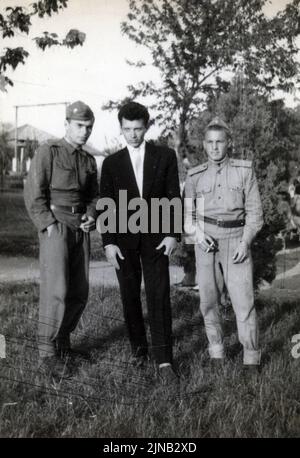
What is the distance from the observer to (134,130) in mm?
3918

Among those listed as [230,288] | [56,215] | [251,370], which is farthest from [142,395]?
[56,215]

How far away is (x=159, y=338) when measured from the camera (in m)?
4.06

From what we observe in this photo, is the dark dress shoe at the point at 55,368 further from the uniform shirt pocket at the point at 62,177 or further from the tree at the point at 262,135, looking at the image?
the tree at the point at 262,135

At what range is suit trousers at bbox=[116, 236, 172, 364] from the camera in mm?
4035

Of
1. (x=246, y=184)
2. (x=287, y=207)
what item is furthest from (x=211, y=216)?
(x=287, y=207)

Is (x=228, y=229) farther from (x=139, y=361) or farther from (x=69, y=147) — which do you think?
(x=69, y=147)

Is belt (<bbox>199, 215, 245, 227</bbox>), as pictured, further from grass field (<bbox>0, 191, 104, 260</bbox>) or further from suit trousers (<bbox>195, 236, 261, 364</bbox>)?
grass field (<bbox>0, 191, 104, 260</bbox>)

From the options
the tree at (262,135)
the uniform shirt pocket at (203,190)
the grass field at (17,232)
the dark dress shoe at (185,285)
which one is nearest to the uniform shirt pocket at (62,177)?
the uniform shirt pocket at (203,190)

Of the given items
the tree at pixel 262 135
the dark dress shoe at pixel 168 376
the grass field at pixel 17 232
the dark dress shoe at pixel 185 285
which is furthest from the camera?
the grass field at pixel 17 232

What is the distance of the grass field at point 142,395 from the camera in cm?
313

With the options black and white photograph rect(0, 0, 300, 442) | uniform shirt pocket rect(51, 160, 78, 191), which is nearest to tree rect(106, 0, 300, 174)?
black and white photograph rect(0, 0, 300, 442)

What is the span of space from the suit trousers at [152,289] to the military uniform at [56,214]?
0.40 metres

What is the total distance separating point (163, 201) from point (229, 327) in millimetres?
1958

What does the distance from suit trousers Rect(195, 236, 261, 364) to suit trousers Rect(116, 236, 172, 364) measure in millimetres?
268
